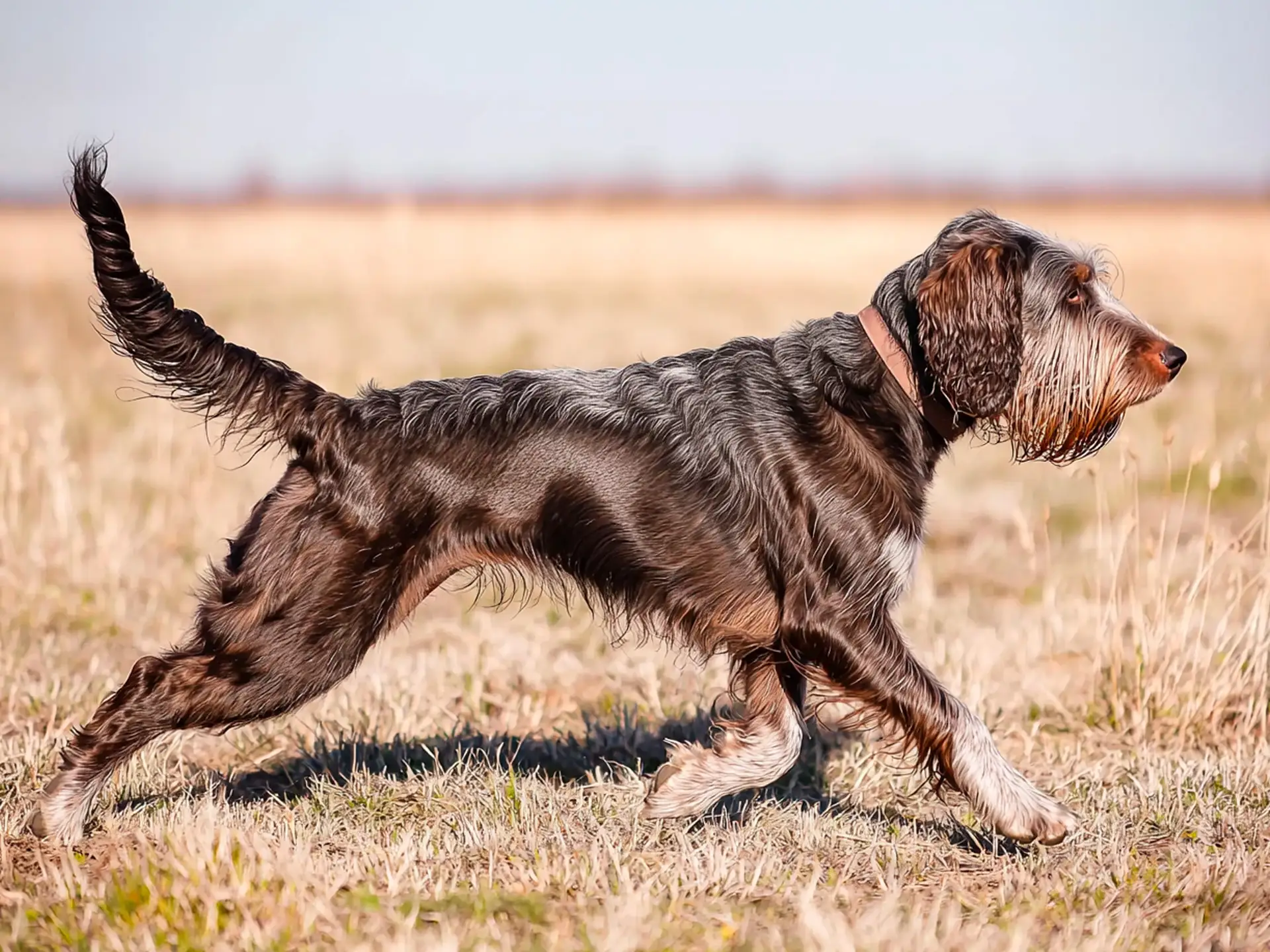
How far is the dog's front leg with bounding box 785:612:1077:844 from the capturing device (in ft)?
13.7

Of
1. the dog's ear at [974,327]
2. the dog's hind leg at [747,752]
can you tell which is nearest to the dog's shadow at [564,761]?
the dog's hind leg at [747,752]

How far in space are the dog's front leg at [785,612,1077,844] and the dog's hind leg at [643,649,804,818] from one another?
11.1 inches

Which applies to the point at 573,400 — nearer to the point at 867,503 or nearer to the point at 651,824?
the point at 867,503

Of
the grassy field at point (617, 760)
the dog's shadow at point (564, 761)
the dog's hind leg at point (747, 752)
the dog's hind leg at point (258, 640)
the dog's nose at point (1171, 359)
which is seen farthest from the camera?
the dog's shadow at point (564, 761)

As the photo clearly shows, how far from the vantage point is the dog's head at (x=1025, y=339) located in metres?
4.36

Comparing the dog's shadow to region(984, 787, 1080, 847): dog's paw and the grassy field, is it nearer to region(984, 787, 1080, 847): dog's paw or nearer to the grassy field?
the grassy field

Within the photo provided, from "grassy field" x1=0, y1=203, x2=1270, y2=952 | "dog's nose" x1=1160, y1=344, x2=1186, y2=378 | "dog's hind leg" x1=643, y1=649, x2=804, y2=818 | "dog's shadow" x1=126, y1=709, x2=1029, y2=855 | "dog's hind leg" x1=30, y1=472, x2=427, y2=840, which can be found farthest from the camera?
"dog's shadow" x1=126, y1=709, x2=1029, y2=855

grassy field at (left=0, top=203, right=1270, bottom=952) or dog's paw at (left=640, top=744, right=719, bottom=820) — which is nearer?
grassy field at (left=0, top=203, right=1270, bottom=952)

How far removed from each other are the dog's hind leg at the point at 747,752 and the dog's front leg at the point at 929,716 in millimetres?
283

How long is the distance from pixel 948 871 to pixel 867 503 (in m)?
1.20

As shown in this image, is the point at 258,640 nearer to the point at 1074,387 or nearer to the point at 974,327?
the point at 974,327

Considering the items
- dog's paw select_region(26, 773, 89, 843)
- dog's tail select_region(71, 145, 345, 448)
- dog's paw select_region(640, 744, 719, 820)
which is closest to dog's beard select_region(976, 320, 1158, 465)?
dog's paw select_region(640, 744, 719, 820)

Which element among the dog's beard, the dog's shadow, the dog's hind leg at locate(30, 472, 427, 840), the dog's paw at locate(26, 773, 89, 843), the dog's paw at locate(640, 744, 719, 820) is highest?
the dog's beard

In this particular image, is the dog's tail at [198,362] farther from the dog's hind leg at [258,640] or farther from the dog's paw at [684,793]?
the dog's paw at [684,793]
